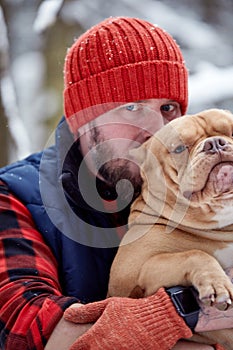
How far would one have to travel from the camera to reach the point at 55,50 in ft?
15.5

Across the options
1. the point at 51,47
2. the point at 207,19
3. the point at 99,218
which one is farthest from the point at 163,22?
the point at 99,218

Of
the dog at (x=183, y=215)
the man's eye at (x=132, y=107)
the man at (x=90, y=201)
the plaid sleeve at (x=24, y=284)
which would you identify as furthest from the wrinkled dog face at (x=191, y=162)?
the plaid sleeve at (x=24, y=284)

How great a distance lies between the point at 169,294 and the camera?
159 centimetres

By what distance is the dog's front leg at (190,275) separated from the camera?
1.53m

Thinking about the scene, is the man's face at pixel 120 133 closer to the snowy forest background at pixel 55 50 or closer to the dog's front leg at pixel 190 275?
the dog's front leg at pixel 190 275

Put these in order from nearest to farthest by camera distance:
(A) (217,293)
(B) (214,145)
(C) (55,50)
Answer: (A) (217,293), (B) (214,145), (C) (55,50)

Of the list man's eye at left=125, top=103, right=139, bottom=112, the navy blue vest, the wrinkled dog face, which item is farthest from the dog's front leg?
man's eye at left=125, top=103, right=139, bottom=112

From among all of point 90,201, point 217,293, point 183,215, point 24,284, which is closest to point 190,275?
point 217,293

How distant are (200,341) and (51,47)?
3.41 metres

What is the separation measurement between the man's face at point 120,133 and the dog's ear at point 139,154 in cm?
4

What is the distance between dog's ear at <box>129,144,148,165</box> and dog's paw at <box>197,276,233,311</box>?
0.52m

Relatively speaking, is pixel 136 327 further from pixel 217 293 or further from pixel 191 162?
pixel 191 162

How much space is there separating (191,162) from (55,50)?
3.12 meters

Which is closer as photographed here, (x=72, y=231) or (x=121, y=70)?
(x=72, y=231)
